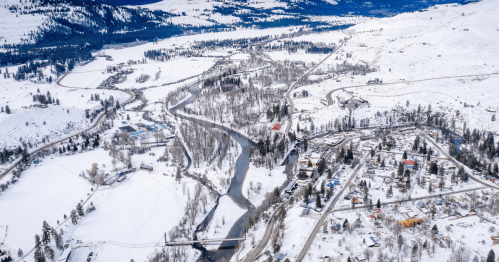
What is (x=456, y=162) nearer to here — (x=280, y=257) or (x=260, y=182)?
(x=260, y=182)

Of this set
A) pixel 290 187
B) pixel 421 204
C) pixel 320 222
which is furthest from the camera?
pixel 290 187

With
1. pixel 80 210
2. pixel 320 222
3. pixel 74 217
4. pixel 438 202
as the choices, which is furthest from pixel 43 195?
pixel 438 202

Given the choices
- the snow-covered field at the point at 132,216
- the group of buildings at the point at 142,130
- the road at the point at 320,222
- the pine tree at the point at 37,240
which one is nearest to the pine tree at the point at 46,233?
the pine tree at the point at 37,240

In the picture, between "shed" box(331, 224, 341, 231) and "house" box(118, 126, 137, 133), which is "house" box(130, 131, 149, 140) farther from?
"shed" box(331, 224, 341, 231)

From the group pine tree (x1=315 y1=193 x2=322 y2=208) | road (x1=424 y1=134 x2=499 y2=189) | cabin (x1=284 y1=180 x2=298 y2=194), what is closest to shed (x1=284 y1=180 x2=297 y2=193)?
cabin (x1=284 y1=180 x2=298 y2=194)

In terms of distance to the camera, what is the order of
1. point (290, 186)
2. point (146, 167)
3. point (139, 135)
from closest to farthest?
point (290, 186) < point (146, 167) < point (139, 135)

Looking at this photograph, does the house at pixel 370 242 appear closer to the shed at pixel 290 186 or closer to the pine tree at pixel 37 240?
the shed at pixel 290 186

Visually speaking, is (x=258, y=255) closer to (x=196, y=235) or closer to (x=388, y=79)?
(x=196, y=235)

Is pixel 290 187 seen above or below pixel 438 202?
below

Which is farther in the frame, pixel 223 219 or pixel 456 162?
pixel 456 162

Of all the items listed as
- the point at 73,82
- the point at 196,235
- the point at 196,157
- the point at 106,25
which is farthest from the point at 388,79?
the point at 106,25

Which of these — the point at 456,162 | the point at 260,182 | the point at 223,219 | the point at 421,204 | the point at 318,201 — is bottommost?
the point at 223,219
